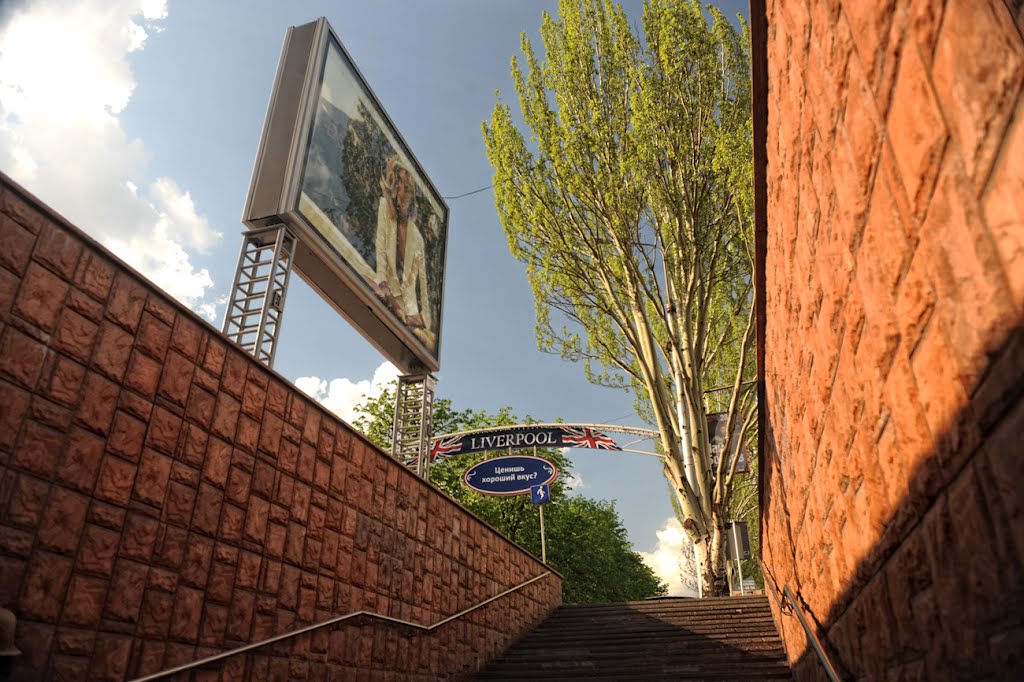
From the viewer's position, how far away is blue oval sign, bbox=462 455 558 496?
1477cm

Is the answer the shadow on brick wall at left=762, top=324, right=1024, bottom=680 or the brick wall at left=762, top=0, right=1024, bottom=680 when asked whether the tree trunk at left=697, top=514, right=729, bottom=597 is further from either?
the shadow on brick wall at left=762, top=324, right=1024, bottom=680

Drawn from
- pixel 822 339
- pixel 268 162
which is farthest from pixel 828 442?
pixel 268 162

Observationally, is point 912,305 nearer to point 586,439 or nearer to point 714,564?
point 714,564

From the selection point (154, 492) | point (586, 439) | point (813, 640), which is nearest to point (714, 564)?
point (586, 439)

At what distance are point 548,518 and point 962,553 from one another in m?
24.5

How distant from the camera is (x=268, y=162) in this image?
9203 mm

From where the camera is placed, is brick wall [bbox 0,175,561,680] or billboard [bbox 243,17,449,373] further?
billboard [bbox 243,17,449,373]

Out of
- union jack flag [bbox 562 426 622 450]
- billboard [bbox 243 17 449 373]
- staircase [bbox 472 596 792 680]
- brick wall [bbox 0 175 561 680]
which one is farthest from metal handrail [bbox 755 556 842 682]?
union jack flag [bbox 562 426 622 450]

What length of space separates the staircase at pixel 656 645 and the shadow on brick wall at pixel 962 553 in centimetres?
472

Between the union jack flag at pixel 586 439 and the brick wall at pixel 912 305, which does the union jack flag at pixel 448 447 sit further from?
the brick wall at pixel 912 305

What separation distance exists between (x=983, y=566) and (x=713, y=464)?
1192 cm

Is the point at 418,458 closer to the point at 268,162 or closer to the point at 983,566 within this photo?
the point at 268,162

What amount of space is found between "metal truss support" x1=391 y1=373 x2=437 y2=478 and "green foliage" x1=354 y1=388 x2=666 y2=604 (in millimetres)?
9293

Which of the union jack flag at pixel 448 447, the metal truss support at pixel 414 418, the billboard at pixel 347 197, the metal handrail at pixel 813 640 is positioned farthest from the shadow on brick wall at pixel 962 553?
the union jack flag at pixel 448 447
